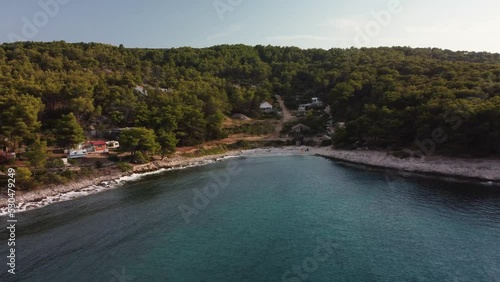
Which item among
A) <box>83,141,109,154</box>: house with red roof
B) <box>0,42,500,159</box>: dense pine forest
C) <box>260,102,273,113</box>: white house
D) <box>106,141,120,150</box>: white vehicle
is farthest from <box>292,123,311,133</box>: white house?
<box>83,141,109,154</box>: house with red roof

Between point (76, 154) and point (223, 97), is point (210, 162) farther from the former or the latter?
point (223, 97)

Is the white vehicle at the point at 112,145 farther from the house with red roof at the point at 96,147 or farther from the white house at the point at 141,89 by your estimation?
the white house at the point at 141,89

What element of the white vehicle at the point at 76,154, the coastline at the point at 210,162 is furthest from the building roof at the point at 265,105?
the white vehicle at the point at 76,154

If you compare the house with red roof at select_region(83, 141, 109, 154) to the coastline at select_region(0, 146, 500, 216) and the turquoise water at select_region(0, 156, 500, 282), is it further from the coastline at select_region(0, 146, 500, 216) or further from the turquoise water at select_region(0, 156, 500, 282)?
the turquoise water at select_region(0, 156, 500, 282)

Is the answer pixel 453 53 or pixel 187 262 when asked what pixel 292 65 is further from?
pixel 187 262

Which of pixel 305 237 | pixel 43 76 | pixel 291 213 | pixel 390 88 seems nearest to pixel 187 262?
pixel 305 237

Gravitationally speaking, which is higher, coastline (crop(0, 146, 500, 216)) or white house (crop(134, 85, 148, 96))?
white house (crop(134, 85, 148, 96))
